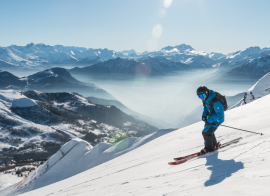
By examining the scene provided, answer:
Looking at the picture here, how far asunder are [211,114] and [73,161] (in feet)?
61.2

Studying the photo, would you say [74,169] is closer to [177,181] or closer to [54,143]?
[177,181]

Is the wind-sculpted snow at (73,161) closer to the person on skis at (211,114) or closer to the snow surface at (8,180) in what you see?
the snow surface at (8,180)

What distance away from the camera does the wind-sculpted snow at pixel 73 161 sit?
20141mm

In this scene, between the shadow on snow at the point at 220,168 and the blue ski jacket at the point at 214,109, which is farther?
the blue ski jacket at the point at 214,109

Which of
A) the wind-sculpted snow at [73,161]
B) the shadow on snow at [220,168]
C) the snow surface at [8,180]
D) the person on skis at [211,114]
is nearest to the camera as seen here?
the shadow on snow at [220,168]

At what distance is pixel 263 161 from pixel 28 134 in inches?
8399

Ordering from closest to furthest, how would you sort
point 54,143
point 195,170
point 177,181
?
point 177,181 < point 195,170 < point 54,143

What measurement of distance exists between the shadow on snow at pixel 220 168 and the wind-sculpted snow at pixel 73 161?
14.6m

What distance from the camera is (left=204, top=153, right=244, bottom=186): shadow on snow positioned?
5.73 meters

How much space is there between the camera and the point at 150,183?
23.5ft

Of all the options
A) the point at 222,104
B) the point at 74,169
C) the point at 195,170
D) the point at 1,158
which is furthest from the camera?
the point at 1,158

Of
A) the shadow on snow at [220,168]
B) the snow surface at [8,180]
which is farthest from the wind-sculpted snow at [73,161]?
the shadow on snow at [220,168]

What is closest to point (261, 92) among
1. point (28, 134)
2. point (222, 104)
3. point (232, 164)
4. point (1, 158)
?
point (222, 104)

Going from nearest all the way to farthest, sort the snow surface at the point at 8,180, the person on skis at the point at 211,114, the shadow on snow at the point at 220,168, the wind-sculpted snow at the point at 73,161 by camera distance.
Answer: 1. the shadow on snow at the point at 220,168
2. the person on skis at the point at 211,114
3. the wind-sculpted snow at the point at 73,161
4. the snow surface at the point at 8,180
